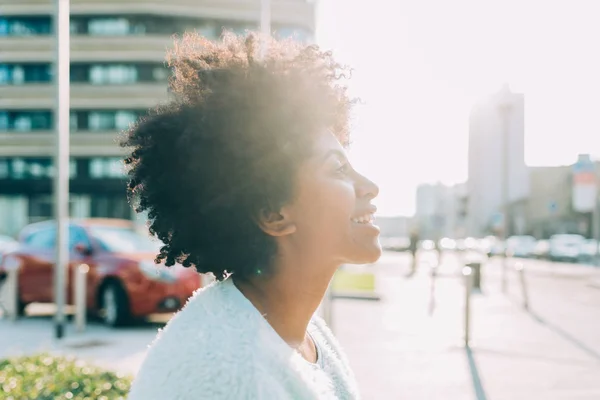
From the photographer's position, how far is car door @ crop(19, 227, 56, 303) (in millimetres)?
10938

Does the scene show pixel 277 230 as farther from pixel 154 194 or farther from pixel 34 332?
pixel 34 332

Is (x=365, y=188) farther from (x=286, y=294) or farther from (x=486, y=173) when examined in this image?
(x=486, y=173)

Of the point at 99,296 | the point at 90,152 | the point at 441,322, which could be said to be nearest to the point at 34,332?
the point at 99,296

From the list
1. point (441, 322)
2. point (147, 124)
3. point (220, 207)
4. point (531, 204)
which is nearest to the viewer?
point (220, 207)

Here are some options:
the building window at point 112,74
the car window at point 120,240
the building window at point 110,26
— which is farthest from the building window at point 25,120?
the car window at point 120,240

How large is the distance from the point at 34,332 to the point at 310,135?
9.21 metres

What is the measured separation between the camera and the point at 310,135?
1579mm

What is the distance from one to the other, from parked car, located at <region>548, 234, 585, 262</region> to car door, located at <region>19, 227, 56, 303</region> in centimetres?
3665

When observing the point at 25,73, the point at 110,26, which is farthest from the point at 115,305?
the point at 25,73

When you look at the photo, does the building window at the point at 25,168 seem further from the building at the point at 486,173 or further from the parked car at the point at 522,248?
the building at the point at 486,173

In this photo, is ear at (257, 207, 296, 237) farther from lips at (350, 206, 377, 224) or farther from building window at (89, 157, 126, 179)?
building window at (89, 157, 126, 179)

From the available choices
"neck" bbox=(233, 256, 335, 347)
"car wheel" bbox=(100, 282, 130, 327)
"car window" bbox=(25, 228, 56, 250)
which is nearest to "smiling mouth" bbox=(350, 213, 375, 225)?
"neck" bbox=(233, 256, 335, 347)

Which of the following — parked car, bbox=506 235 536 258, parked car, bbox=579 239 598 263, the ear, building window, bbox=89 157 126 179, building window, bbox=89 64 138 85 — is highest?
building window, bbox=89 64 138 85

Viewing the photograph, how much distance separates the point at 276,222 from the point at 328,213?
0.12 m
